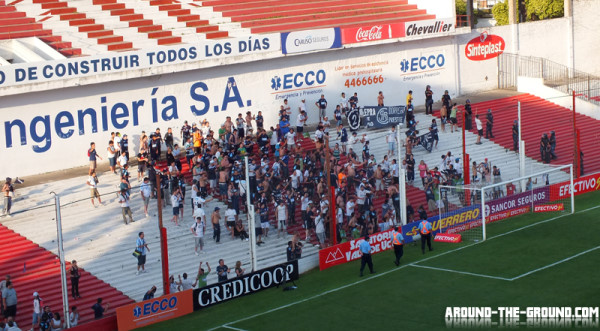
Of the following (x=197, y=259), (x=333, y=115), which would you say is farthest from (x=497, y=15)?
(x=197, y=259)

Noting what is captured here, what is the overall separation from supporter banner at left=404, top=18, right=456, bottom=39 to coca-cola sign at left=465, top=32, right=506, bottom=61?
2.44m

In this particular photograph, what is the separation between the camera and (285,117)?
1587 inches

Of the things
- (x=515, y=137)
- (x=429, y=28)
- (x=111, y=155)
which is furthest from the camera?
(x=429, y=28)

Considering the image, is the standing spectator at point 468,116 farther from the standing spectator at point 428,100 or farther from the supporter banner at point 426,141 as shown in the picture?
the supporter banner at point 426,141

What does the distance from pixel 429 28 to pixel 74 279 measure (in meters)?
25.8

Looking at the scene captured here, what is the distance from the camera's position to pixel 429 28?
4722 centimetres

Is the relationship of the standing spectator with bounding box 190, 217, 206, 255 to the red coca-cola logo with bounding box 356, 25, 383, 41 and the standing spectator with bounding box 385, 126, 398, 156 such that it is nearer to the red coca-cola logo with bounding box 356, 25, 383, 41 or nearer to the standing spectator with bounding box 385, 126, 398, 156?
the standing spectator with bounding box 385, 126, 398, 156

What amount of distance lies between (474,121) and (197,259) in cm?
1977

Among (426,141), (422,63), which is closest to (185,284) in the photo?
(426,141)

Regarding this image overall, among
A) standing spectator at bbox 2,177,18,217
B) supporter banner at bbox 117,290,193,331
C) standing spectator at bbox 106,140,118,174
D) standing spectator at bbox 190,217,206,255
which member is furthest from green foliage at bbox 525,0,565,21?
supporter banner at bbox 117,290,193,331

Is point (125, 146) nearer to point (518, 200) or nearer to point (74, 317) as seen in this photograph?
point (74, 317)

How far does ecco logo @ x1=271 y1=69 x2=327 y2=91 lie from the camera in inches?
1686

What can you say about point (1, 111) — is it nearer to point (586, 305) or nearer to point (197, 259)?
point (197, 259)

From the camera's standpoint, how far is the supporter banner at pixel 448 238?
3353cm
